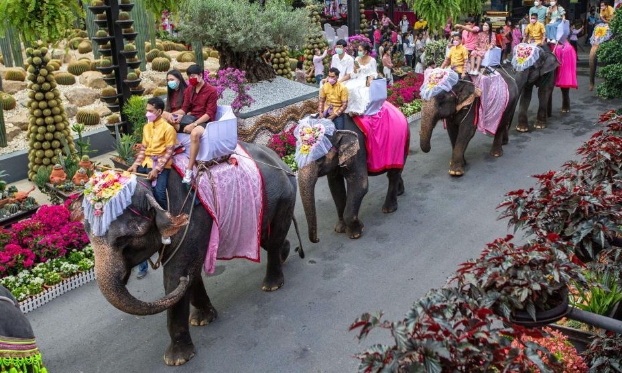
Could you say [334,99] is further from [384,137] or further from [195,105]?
[195,105]

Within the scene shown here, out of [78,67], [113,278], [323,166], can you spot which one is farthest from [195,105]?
[78,67]

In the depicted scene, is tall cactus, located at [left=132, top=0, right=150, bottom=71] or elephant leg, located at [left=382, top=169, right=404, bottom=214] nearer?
elephant leg, located at [left=382, top=169, right=404, bottom=214]

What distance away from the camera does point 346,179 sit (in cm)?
925

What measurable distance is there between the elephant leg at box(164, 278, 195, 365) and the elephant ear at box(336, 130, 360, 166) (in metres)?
3.13

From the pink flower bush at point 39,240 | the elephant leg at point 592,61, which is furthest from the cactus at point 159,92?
the elephant leg at point 592,61

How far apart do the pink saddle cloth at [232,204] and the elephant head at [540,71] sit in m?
8.22

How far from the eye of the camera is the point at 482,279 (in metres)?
3.53

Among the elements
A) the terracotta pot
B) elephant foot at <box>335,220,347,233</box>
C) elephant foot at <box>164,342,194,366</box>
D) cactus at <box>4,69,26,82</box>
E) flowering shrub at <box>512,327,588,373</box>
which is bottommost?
elephant foot at <box>164,342,194,366</box>

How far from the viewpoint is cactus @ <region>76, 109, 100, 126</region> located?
1486 centimetres

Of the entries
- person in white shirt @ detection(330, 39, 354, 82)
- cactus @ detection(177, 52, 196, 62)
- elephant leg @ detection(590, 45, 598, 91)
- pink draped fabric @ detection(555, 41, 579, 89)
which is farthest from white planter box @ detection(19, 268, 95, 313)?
elephant leg @ detection(590, 45, 598, 91)

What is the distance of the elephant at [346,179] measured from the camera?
8.38 metres

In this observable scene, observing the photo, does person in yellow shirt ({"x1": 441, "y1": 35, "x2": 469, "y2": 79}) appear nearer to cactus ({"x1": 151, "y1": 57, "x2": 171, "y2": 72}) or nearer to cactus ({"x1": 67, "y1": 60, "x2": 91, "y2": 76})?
cactus ({"x1": 151, "y1": 57, "x2": 171, "y2": 72})

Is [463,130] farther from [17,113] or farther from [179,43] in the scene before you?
[179,43]

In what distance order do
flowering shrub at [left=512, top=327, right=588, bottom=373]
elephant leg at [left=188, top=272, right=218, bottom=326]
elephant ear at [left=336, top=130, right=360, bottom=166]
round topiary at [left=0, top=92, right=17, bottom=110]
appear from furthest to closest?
round topiary at [left=0, top=92, right=17, bottom=110] → elephant ear at [left=336, top=130, right=360, bottom=166] → elephant leg at [left=188, top=272, right=218, bottom=326] → flowering shrub at [left=512, top=327, right=588, bottom=373]
